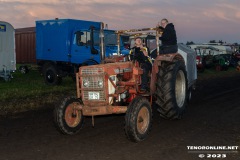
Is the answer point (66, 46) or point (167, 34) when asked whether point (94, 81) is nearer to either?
point (167, 34)

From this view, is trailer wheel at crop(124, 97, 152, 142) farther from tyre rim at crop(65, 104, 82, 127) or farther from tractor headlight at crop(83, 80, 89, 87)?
tyre rim at crop(65, 104, 82, 127)

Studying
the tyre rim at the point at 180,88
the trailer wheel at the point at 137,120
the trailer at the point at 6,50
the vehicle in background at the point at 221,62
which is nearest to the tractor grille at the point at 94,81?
the trailer wheel at the point at 137,120

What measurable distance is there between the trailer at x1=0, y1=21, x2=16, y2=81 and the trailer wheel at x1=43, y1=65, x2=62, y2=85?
7.06 feet

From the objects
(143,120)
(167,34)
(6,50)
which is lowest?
(143,120)

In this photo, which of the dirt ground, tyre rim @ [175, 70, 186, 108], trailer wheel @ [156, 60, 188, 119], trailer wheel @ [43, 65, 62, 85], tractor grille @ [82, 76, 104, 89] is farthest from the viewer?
trailer wheel @ [43, 65, 62, 85]

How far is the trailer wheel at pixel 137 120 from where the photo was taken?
604 centimetres

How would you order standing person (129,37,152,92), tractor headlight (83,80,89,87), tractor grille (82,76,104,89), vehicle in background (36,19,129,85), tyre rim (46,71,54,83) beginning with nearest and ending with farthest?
tractor grille (82,76,104,89), tractor headlight (83,80,89,87), standing person (129,37,152,92), vehicle in background (36,19,129,85), tyre rim (46,71,54,83)

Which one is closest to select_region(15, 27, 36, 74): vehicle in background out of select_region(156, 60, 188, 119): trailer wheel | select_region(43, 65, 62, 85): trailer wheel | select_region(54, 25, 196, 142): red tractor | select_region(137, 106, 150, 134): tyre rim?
select_region(43, 65, 62, 85): trailer wheel

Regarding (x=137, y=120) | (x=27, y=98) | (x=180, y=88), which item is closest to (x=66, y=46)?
(x=27, y=98)

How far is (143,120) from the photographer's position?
651cm

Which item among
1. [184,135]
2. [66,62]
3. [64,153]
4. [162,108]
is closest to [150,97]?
[162,108]

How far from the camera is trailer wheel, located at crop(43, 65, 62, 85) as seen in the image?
616 inches

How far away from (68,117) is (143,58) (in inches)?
79.0

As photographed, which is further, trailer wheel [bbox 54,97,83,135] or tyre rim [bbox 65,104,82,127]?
tyre rim [bbox 65,104,82,127]
